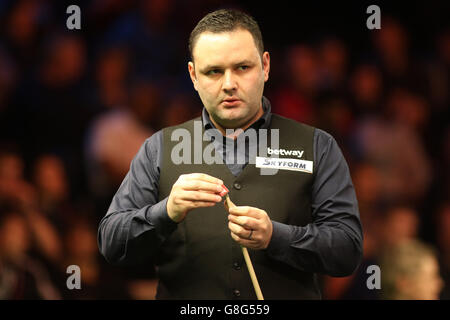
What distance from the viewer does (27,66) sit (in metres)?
3.12

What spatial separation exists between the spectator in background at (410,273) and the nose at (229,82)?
169cm

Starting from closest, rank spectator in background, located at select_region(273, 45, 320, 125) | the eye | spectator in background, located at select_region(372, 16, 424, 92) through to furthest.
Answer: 1. the eye
2. spectator in background, located at select_region(273, 45, 320, 125)
3. spectator in background, located at select_region(372, 16, 424, 92)

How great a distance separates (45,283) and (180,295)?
1.41 m

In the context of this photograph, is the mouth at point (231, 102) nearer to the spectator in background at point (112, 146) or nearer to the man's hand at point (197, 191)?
the man's hand at point (197, 191)

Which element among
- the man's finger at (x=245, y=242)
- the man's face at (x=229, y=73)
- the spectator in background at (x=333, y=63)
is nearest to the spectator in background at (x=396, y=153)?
the spectator in background at (x=333, y=63)

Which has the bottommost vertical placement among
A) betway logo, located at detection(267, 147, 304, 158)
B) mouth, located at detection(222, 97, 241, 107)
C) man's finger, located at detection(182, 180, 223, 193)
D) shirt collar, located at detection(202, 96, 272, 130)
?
man's finger, located at detection(182, 180, 223, 193)

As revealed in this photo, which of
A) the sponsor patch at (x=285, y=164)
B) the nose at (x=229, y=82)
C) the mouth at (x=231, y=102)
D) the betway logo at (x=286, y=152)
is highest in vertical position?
the nose at (x=229, y=82)

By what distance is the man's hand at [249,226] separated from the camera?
5.16ft

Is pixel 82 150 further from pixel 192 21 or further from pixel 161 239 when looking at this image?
pixel 161 239

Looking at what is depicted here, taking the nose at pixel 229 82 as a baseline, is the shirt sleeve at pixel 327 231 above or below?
below

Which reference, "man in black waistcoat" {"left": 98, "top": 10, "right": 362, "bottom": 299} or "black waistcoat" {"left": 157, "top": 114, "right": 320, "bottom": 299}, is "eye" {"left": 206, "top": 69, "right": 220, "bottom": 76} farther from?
"black waistcoat" {"left": 157, "top": 114, "right": 320, "bottom": 299}

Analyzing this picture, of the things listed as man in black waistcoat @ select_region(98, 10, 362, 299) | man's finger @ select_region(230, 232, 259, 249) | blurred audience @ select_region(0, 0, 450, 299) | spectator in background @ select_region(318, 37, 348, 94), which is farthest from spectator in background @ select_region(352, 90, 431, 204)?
man's finger @ select_region(230, 232, 259, 249)

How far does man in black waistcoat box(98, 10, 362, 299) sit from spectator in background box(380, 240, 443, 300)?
4.18 ft

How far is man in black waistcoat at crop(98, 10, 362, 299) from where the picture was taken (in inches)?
69.2
